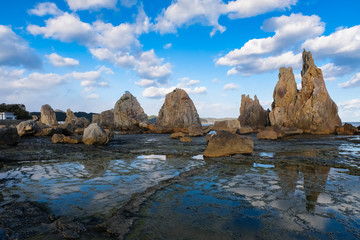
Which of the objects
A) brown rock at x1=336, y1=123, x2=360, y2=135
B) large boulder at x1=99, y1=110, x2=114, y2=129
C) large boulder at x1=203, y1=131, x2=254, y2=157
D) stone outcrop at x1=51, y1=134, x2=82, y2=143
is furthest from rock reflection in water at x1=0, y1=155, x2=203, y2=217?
large boulder at x1=99, y1=110, x2=114, y2=129

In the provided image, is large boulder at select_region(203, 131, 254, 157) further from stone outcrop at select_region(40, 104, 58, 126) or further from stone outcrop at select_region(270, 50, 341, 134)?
stone outcrop at select_region(40, 104, 58, 126)

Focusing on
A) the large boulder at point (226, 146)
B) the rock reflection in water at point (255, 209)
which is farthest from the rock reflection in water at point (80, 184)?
the large boulder at point (226, 146)

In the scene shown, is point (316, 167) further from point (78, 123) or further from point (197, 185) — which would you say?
point (78, 123)

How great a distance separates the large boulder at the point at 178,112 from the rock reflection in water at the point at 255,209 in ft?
186

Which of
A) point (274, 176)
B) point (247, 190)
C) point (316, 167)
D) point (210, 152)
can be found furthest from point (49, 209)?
point (316, 167)

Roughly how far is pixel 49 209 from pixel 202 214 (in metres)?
3.85

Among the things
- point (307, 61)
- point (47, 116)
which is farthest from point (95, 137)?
point (47, 116)

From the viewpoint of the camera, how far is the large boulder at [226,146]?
47.6 ft

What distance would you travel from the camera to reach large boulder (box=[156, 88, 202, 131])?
6575 centimetres

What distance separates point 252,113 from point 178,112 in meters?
24.9

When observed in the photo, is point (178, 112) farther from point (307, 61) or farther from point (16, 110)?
point (16, 110)

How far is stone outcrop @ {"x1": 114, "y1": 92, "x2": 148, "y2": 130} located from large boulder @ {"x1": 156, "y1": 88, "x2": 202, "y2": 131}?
8.06 m

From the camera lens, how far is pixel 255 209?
5.58 m

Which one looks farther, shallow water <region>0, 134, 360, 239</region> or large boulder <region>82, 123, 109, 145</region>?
large boulder <region>82, 123, 109, 145</region>
